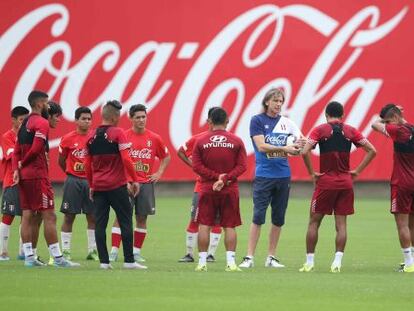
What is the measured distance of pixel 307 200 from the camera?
34000 mm

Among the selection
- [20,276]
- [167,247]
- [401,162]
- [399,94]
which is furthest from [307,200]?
[20,276]

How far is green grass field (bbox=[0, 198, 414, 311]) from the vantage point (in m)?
12.2

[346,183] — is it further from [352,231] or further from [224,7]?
[224,7]

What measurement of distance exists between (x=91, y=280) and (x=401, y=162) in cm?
470

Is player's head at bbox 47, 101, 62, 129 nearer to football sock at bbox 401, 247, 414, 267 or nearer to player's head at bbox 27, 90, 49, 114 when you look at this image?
player's head at bbox 27, 90, 49, 114

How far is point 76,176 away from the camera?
18062 mm

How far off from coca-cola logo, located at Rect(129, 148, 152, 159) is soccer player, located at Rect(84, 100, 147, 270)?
7.32ft

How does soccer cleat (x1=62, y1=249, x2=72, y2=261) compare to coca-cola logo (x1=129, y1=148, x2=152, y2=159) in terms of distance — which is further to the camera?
coca-cola logo (x1=129, y1=148, x2=152, y2=159)

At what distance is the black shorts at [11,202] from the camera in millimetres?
17781

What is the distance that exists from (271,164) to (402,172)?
6.08 feet

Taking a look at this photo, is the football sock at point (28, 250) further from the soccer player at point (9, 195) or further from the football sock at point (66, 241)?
Result: the soccer player at point (9, 195)

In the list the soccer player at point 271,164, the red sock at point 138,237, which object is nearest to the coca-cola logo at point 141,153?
the red sock at point 138,237

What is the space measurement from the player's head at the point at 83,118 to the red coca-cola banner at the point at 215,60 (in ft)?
51.2

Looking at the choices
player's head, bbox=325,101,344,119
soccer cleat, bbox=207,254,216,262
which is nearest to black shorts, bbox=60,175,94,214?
soccer cleat, bbox=207,254,216,262
